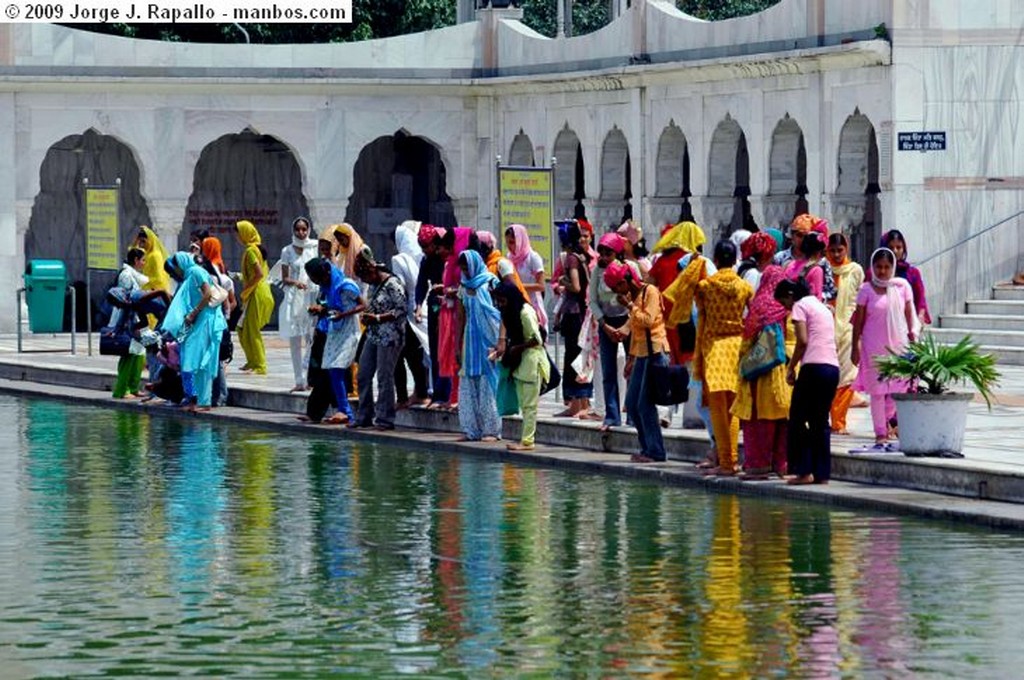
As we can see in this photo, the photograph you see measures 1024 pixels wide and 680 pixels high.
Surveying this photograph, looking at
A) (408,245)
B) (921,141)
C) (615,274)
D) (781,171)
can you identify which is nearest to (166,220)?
(781,171)

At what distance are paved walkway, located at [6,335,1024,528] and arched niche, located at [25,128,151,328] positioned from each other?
12.9 meters

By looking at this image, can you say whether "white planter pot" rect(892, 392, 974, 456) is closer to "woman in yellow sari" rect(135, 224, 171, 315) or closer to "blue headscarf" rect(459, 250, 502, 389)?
"blue headscarf" rect(459, 250, 502, 389)

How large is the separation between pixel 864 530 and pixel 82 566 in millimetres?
4036

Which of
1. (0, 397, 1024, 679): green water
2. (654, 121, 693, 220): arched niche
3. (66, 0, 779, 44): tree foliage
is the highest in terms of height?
(66, 0, 779, 44): tree foliage

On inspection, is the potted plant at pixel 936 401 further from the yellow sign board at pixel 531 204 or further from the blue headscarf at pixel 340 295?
the blue headscarf at pixel 340 295

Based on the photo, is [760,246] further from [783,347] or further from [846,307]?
[783,347]

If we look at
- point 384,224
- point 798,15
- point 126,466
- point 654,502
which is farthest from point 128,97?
point 654,502

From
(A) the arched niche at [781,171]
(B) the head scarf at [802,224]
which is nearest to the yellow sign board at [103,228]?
(A) the arched niche at [781,171]

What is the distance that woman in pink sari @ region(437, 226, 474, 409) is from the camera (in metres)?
19.5

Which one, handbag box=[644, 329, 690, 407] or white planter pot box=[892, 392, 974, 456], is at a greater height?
handbag box=[644, 329, 690, 407]

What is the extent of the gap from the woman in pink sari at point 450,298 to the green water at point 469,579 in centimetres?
236

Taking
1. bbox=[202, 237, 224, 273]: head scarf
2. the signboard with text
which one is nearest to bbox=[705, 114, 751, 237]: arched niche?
the signboard with text

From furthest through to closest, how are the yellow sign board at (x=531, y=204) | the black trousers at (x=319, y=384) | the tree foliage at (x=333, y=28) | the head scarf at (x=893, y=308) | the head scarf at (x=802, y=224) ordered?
1. the tree foliage at (x=333, y=28)
2. the yellow sign board at (x=531, y=204)
3. the black trousers at (x=319, y=384)
4. the head scarf at (x=802, y=224)
5. the head scarf at (x=893, y=308)

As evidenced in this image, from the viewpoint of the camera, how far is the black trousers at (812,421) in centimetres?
1539
